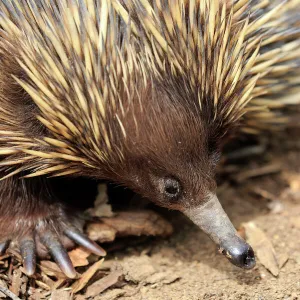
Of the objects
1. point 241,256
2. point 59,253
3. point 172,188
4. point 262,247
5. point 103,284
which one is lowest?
point 262,247

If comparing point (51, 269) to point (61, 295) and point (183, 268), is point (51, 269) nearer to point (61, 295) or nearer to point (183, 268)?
point (61, 295)

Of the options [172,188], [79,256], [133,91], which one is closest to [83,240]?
[79,256]

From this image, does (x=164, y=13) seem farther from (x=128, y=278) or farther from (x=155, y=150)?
(x=128, y=278)

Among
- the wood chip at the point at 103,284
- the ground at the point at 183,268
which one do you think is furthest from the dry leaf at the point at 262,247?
the wood chip at the point at 103,284

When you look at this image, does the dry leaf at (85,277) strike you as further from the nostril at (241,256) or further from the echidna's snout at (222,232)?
the nostril at (241,256)

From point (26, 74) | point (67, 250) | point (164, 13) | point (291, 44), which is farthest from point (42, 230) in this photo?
point (291, 44)

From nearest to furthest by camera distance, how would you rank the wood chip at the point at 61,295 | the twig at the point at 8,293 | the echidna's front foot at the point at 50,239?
the twig at the point at 8,293, the wood chip at the point at 61,295, the echidna's front foot at the point at 50,239

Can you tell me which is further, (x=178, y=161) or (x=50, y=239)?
(x=50, y=239)
